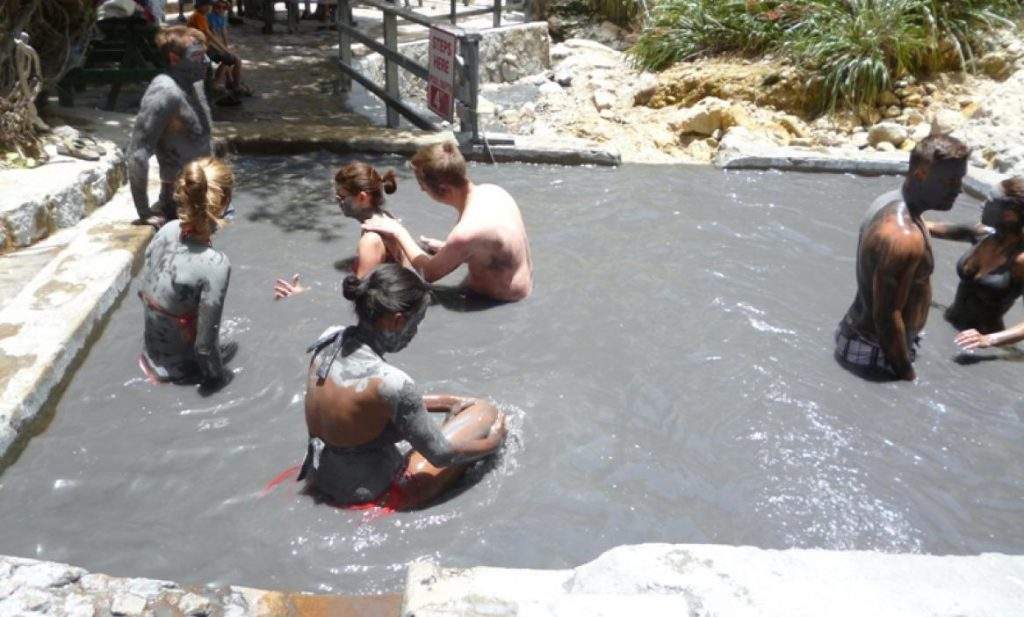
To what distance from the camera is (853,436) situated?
4348 millimetres

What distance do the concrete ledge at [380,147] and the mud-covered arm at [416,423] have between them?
190 inches

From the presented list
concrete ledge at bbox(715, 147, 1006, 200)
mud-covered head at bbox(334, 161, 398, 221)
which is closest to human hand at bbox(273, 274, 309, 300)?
mud-covered head at bbox(334, 161, 398, 221)

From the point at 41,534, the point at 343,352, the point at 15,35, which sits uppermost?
the point at 15,35

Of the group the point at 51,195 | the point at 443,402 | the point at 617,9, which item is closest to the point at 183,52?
the point at 51,195

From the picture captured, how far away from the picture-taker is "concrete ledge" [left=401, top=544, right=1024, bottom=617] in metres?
2.60

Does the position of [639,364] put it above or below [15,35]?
below

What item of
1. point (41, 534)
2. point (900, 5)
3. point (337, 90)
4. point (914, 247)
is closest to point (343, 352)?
point (41, 534)

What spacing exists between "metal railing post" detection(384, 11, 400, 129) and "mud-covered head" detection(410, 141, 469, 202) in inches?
164

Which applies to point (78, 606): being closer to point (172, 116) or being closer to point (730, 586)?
point (730, 586)

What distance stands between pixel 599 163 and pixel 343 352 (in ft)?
16.7

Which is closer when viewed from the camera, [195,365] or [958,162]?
[958,162]

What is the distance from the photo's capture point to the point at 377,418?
3512 millimetres

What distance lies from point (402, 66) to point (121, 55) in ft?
9.83

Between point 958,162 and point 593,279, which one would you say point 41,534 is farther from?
point 958,162
